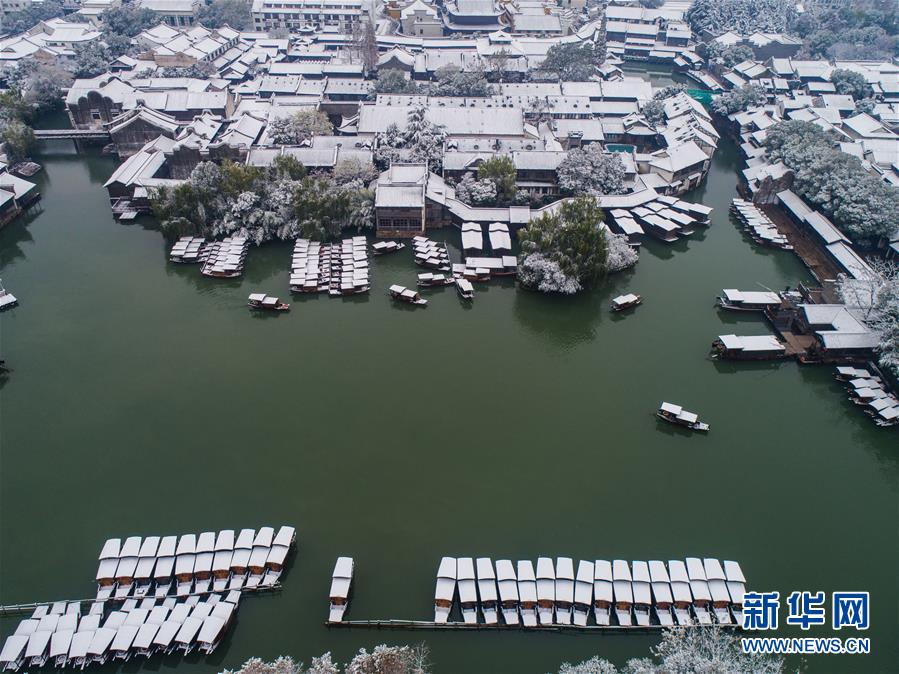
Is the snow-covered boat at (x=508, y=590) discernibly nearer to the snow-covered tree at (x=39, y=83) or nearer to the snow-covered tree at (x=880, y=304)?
the snow-covered tree at (x=880, y=304)

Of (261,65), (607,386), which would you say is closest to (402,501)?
(607,386)

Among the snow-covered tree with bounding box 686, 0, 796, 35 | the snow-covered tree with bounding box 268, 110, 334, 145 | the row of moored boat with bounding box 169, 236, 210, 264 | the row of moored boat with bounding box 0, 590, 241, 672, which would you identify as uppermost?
the snow-covered tree with bounding box 686, 0, 796, 35

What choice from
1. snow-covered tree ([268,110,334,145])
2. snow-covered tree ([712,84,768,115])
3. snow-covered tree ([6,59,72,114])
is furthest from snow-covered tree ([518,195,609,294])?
snow-covered tree ([6,59,72,114])

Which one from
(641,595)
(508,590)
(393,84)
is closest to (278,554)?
(508,590)

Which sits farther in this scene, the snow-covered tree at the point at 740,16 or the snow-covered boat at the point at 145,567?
the snow-covered tree at the point at 740,16

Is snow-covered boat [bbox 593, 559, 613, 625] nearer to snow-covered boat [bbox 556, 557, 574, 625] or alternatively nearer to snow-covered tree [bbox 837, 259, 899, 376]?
snow-covered boat [bbox 556, 557, 574, 625]

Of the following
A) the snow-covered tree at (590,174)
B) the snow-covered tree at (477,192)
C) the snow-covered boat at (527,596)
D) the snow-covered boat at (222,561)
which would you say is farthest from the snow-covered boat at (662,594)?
the snow-covered tree at (590,174)

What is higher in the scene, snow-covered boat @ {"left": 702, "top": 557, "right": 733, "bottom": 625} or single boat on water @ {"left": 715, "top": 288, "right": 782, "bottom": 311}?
single boat on water @ {"left": 715, "top": 288, "right": 782, "bottom": 311}
